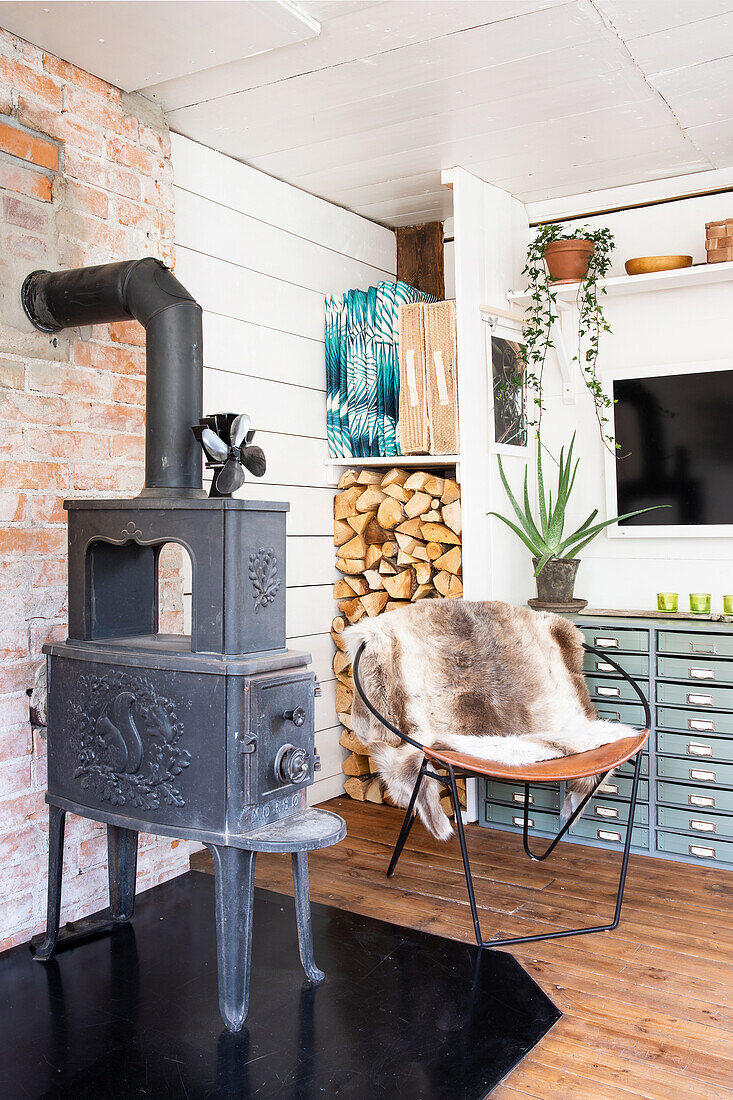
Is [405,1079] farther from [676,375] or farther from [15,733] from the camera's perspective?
[676,375]

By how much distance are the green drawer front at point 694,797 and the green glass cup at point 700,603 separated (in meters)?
0.62

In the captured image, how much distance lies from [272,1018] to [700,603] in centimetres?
203

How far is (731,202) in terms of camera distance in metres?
3.51

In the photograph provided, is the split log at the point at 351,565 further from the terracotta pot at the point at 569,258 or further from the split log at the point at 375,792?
the terracotta pot at the point at 569,258

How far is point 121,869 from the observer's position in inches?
101

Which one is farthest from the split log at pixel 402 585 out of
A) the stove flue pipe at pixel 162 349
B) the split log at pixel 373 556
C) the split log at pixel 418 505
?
the stove flue pipe at pixel 162 349

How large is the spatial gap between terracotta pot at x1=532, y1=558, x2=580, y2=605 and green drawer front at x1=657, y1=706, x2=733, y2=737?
0.54 m

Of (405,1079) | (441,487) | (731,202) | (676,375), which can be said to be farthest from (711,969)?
(731,202)

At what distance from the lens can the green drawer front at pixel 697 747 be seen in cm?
299

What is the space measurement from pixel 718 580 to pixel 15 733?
8.20ft

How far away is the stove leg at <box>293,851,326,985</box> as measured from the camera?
218cm

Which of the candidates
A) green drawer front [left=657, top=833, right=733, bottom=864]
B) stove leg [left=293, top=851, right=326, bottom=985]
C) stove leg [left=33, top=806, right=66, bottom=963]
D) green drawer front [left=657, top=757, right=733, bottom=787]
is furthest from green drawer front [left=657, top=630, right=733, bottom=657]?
stove leg [left=33, top=806, right=66, bottom=963]

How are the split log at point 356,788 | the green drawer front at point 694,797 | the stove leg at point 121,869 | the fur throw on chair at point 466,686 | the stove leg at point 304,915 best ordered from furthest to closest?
the split log at point 356,788 → the green drawer front at point 694,797 → the fur throw on chair at point 466,686 → the stove leg at point 121,869 → the stove leg at point 304,915

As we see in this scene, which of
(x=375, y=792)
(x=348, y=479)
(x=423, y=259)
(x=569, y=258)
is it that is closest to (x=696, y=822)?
(x=375, y=792)
